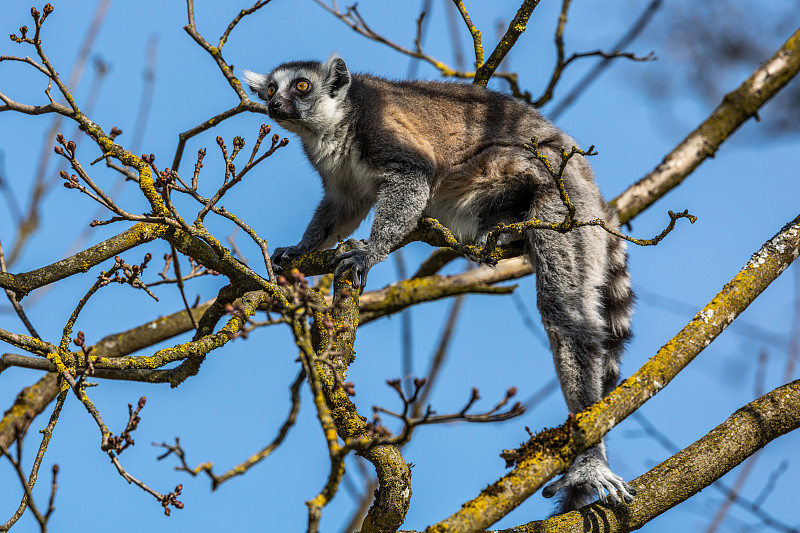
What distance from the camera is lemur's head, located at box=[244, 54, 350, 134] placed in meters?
7.51

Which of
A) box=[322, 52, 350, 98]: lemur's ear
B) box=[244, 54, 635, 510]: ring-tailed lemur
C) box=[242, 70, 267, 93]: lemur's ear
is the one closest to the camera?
box=[244, 54, 635, 510]: ring-tailed lemur

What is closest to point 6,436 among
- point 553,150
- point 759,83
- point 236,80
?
point 236,80

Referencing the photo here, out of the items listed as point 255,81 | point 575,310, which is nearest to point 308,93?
point 255,81

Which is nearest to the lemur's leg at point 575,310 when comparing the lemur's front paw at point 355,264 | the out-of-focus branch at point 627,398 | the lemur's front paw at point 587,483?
the lemur's front paw at point 587,483

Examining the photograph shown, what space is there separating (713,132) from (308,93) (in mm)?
4692

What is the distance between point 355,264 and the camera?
5.79 metres

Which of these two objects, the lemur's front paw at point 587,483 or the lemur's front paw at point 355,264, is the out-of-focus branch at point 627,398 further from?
the lemur's front paw at point 355,264

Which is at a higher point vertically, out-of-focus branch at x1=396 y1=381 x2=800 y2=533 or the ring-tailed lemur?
the ring-tailed lemur

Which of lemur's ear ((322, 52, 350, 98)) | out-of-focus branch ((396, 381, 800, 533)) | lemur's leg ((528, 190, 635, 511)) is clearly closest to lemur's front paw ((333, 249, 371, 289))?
lemur's leg ((528, 190, 635, 511))

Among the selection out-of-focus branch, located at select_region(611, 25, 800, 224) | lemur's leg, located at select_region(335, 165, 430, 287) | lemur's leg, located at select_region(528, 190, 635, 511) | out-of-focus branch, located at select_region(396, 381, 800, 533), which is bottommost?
out-of-focus branch, located at select_region(396, 381, 800, 533)

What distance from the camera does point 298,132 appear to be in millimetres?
7914

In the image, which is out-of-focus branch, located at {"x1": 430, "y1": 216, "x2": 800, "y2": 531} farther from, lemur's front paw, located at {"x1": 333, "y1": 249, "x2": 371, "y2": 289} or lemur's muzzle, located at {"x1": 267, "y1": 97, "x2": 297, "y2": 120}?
lemur's muzzle, located at {"x1": 267, "y1": 97, "x2": 297, "y2": 120}

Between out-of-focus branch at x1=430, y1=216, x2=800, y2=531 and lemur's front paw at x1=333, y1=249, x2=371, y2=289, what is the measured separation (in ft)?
7.16

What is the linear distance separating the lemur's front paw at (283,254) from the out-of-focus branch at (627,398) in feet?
11.3
